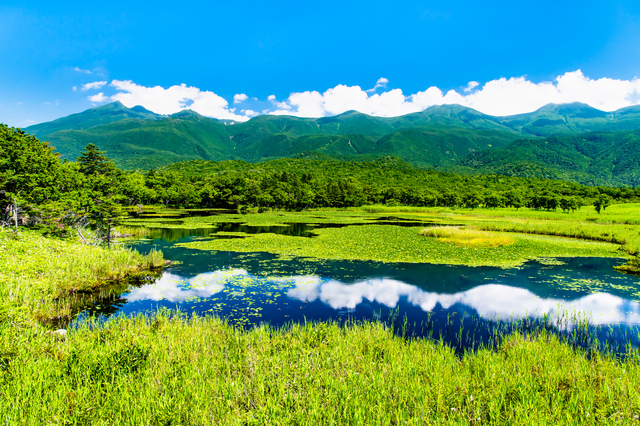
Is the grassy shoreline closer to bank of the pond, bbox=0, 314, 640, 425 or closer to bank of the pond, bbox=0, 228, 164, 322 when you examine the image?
bank of the pond, bbox=0, 314, 640, 425

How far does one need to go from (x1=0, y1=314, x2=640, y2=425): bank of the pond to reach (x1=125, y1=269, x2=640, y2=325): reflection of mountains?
258 inches

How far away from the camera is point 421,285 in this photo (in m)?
19.0

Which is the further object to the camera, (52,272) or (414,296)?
(414,296)

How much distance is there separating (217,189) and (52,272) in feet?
305

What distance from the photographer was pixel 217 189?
104 m

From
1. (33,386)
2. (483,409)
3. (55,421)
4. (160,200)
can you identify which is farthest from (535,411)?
(160,200)

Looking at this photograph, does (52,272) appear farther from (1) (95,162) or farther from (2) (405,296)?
(1) (95,162)

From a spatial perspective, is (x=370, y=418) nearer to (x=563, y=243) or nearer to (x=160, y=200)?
(x=563, y=243)

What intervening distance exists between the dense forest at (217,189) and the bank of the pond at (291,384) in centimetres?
2067

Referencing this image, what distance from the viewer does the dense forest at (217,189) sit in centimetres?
2303

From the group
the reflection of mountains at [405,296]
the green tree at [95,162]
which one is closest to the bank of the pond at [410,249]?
the reflection of mountains at [405,296]

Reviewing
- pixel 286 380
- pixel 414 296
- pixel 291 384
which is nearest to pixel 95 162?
pixel 414 296

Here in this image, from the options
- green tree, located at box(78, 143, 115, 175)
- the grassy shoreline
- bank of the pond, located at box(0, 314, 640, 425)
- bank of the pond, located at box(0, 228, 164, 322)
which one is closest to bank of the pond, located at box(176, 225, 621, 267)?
bank of the pond, located at box(0, 228, 164, 322)

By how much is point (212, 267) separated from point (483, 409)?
2052cm
